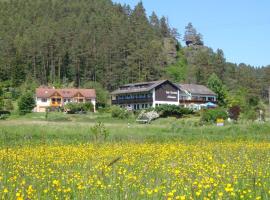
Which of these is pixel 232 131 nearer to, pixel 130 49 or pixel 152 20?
pixel 130 49

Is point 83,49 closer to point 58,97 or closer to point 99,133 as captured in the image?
point 58,97

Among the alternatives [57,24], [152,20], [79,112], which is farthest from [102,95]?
[152,20]

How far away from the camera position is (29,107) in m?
69.8

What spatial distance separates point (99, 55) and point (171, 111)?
168 ft

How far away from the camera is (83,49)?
114 metres

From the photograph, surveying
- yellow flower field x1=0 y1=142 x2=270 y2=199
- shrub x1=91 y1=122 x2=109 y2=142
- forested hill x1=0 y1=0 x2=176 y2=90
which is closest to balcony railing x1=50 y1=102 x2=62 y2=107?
forested hill x1=0 y1=0 x2=176 y2=90

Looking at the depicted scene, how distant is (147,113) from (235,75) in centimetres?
6820

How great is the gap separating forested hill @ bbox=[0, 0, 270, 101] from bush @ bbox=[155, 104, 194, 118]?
3046 centimetres

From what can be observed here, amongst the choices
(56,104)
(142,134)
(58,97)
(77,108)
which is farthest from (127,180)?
(58,97)

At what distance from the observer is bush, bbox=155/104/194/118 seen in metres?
64.7

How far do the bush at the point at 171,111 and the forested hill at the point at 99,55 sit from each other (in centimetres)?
3046

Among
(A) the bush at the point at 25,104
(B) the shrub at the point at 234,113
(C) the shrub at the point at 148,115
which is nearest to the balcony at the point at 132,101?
(C) the shrub at the point at 148,115

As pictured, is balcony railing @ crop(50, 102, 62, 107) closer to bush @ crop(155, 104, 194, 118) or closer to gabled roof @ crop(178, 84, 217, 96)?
gabled roof @ crop(178, 84, 217, 96)

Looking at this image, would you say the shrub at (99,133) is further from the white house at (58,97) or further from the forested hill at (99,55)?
the forested hill at (99,55)
